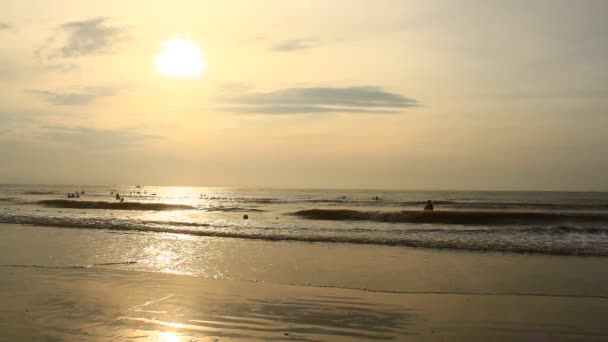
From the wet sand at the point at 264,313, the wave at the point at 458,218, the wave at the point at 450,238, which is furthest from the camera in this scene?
the wave at the point at 458,218

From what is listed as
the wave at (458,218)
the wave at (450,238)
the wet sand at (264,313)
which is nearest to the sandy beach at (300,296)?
the wet sand at (264,313)

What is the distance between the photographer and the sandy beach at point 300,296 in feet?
20.0

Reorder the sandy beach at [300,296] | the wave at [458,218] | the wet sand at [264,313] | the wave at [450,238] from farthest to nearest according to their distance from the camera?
the wave at [458,218], the wave at [450,238], the sandy beach at [300,296], the wet sand at [264,313]

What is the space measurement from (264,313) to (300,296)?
1244 millimetres

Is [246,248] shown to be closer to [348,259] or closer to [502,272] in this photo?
[348,259]

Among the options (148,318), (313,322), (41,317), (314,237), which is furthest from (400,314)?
(314,237)

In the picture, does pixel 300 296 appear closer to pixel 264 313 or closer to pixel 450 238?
pixel 264 313

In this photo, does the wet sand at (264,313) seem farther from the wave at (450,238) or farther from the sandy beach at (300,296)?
the wave at (450,238)

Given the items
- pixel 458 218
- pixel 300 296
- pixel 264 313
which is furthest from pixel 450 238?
pixel 264 313

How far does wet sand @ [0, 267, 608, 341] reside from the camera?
595cm

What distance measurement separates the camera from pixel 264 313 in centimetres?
691

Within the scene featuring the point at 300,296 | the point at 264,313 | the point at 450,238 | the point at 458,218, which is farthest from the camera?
the point at 458,218

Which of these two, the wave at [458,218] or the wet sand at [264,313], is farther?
the wave at [458,218]

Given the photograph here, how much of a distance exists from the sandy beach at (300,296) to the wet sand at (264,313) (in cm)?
2
